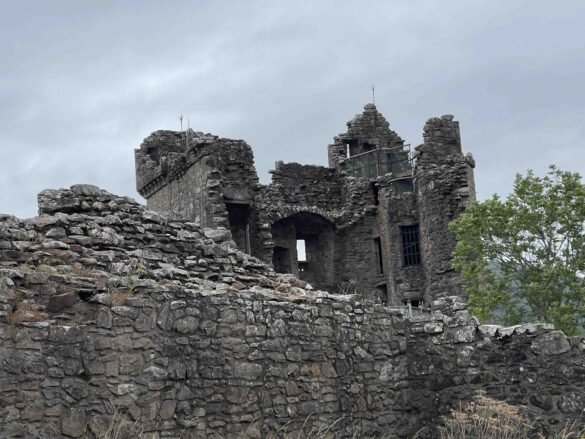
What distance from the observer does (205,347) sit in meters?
11.6

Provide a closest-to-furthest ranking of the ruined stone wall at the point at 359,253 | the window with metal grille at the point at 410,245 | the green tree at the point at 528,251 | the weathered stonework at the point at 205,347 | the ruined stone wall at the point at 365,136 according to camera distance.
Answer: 1. the weathered stonework at the point at 205,347
2. the green tree at the point at 528,251
3. the window with metal grille at the point at 410,245
4. the ruined stone wall at the point at 359,253
5. the ruined stone wall at the point at 365,136

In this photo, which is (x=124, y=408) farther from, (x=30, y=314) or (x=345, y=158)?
(x=345, y=158)

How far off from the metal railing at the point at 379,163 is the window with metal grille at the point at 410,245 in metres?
2.35

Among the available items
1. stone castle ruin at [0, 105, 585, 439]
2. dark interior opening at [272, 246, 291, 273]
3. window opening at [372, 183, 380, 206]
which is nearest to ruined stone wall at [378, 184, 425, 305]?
window opening at [372, 183, 380, 206]

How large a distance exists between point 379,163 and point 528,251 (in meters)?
10.2

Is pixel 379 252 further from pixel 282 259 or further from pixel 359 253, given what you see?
pixel 282 259

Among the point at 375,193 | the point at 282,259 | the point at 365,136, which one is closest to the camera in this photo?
the point at 282,259

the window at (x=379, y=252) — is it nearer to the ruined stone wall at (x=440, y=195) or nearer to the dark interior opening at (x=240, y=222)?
the ruined stone wall at (x=440, y=195)

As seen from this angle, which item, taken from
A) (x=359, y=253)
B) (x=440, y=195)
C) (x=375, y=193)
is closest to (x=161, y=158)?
(x=359, y=253)

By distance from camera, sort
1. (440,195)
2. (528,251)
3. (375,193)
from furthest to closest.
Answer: (375,193) < (440,195) < (528,251)

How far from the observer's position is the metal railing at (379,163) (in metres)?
35.8

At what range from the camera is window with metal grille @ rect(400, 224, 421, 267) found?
1330 inches

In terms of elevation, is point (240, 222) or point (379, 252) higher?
point (240, 222)

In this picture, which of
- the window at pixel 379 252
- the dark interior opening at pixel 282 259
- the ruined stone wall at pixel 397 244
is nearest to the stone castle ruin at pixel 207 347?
the ruined stone wall at pixel 397 244
